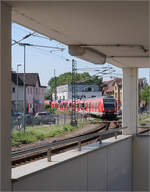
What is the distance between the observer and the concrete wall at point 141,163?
8.13 meters

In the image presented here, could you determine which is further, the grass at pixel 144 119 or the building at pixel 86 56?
the grass at pixel 144 119

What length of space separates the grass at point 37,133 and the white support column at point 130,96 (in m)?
3.87

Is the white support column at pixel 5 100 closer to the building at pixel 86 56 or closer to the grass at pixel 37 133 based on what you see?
the building at pixel 86 56

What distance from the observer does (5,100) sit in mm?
3066

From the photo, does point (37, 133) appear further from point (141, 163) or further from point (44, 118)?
point (141, 163)

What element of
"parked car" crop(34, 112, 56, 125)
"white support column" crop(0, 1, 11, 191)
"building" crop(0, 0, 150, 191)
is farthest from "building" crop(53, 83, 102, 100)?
"white support column" crop(0, 1, 11, 191)

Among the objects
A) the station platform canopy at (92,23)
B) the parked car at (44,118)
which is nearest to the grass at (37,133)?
the parked car at (44,118)

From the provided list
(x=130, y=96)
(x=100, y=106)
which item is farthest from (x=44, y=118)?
(x=100, y=106)

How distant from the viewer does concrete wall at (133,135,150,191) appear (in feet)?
26.7

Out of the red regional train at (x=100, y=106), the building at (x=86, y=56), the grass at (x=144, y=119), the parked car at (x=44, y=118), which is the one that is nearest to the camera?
the building at (x=86, y=56)

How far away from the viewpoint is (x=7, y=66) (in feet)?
10.1

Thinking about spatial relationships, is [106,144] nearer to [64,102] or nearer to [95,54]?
[95,54]

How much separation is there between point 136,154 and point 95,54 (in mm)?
3179

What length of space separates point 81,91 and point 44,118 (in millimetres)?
9312
